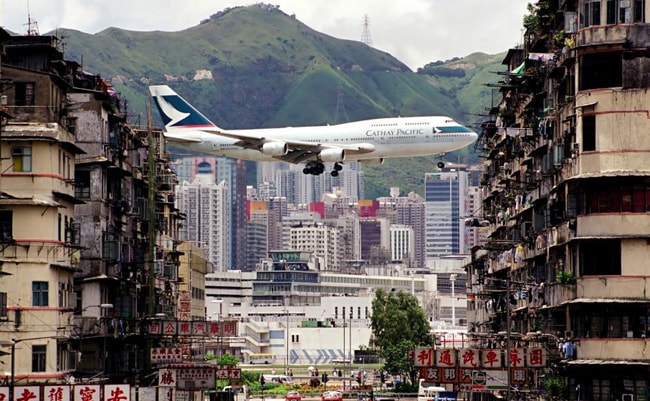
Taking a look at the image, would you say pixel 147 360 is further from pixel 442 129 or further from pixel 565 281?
pixel 442 129

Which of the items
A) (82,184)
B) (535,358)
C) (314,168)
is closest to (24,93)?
(82,184)

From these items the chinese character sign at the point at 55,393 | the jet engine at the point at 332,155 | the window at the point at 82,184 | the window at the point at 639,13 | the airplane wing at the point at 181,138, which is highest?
the airplane wing at the point at 181,138

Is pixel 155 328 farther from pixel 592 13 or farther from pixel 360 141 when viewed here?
pixel 360 141

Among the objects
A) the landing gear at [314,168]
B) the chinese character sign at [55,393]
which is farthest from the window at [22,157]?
the landing gear at [314,168]

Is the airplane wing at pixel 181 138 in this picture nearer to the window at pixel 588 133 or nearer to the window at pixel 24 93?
the window at pixel 24 93

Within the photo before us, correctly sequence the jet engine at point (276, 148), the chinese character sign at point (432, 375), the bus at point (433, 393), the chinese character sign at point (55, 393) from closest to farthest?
the chinese character sign at point (55, 393), the chinese character sign at point (432, 375), the bus at point (433, 393), the jet engine at point (276, 148)

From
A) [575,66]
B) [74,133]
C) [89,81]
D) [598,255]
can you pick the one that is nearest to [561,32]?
[575,66]

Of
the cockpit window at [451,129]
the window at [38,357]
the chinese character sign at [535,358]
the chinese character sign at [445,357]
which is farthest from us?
the cockpit window at [451,129]
